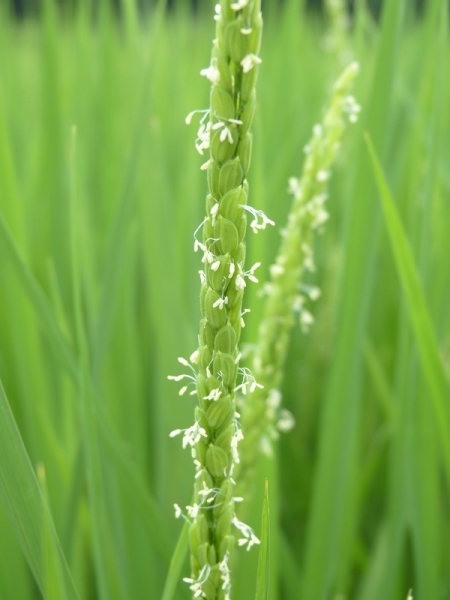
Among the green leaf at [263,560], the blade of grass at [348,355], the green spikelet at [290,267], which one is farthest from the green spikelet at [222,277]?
the blade of grass at [348,355]

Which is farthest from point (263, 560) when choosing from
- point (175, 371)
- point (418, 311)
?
point (175, 371)

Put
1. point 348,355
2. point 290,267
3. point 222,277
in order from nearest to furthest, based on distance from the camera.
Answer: point 222,277
point 290,267
point 348,355

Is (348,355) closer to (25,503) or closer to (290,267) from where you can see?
(290,267)

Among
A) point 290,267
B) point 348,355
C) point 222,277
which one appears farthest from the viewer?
point 348,355

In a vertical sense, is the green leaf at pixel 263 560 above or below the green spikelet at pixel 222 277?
below

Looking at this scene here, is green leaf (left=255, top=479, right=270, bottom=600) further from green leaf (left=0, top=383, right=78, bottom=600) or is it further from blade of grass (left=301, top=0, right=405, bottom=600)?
blade of grass (left=301, top=0, right=405, bottom=600)

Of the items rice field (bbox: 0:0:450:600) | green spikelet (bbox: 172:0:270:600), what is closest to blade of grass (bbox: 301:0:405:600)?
rice field (bbox: 0:0:450:600)

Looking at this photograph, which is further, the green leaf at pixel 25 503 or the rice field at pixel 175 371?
the rice field at pixel 175 371

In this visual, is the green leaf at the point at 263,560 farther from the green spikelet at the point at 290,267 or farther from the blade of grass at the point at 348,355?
the blade of grass at the point at 348,355
